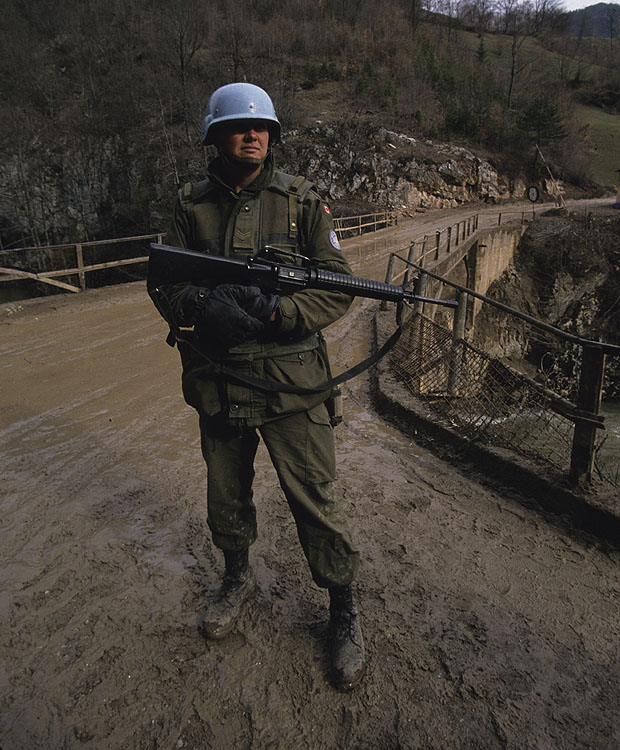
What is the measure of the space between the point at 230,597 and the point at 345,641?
568mm

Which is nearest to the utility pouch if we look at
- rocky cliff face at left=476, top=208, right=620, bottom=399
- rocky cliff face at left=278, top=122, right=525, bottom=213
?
rocky cliff face at left=476, top=208, right=620, bottom=399

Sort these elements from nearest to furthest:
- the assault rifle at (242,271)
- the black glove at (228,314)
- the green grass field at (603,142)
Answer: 1. the black glove at (228,314)
2. the assault rifle at (242,271)
3. the green grass field at (603,142)

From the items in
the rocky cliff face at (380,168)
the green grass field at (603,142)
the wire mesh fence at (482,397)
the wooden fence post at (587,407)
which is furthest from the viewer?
the green grass field at (603,142)

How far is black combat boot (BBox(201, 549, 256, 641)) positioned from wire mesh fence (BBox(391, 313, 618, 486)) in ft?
7.10

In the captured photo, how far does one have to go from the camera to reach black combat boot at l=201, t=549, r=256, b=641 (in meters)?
2.05

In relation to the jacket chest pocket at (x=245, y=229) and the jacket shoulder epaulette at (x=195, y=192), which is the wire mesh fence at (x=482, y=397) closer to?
the jacket chest pocket at (x=245, y=229)

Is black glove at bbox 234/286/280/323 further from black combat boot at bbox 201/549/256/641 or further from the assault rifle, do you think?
black combat boot at bbox 201/549/256/641

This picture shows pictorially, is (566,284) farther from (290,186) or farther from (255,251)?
(255,251)

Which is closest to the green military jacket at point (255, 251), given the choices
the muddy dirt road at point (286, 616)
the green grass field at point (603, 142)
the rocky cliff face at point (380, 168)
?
the muddy dirt road at point (286, 616)

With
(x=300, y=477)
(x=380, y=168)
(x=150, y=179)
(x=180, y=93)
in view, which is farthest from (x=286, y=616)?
(x=180, y=93)

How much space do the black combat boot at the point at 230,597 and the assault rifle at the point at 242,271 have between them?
1.23m

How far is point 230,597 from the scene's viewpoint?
2174mm

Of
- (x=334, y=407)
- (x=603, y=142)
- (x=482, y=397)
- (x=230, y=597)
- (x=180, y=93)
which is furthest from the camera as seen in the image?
(x=603, y=142)

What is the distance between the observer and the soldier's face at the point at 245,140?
1783mm
